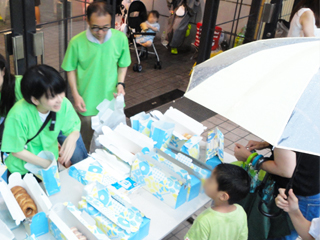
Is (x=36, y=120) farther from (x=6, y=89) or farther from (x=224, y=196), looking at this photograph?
(x=224, y=196)

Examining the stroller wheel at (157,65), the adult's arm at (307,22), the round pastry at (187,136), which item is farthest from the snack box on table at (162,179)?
the stroller wheel at (157,65)

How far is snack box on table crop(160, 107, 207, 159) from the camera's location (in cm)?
239

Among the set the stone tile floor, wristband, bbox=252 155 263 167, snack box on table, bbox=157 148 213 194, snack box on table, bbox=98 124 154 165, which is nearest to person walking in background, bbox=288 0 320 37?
the stone tile floor

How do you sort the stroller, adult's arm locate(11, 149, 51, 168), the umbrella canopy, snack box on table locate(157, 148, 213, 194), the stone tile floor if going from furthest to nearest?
the stroller, the stone tile floor, snack box on table locate(157, 148, 213, 194), adult's arm locate(11, 149, 51, 168), the umbrella canopy

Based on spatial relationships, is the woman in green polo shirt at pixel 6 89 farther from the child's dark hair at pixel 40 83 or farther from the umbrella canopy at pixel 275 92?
the umbrella canopy at pixel 275 92

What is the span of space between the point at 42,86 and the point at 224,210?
3.97ft

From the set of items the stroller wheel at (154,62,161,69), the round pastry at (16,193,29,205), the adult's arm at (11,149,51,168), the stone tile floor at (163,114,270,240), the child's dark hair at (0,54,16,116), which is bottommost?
the stone tile floor at (163,114,270,240)

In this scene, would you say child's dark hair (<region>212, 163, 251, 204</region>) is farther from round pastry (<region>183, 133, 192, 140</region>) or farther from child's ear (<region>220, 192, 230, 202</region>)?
round pastry (<region>183, 133, 192, 140</region>)

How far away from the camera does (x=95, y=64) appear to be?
2773 millimetres

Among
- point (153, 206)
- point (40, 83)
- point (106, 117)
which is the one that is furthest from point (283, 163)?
point (40, 83)

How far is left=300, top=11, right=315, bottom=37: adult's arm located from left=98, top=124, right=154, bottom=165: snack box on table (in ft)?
8.53

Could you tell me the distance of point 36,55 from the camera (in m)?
3.10

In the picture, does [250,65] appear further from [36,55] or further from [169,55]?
[169,55]

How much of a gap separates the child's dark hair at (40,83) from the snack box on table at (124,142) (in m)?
0.56
